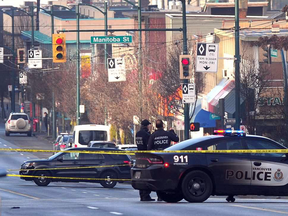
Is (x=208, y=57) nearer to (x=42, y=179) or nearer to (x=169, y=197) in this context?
(x=42, y=179)

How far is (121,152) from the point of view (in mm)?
29266

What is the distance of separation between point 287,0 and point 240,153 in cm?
6069

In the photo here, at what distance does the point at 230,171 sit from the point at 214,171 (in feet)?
1.05

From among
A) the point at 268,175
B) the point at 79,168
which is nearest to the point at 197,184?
the point at 268,175

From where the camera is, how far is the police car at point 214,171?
53.3 feet

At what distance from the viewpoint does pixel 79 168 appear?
29.9m

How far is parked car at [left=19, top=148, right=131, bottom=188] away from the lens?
29422 millimetres

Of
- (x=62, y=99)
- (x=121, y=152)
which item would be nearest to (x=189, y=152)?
(x=121, y=152)

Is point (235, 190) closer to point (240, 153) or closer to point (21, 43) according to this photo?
point (240, 153)

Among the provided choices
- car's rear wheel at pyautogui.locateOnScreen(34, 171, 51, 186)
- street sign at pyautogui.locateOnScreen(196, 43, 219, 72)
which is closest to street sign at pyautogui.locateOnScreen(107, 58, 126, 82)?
street sign at pyautogui.locateOnScreen(196, 43, 219, 72)

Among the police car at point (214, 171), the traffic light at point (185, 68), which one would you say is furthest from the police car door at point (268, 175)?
the traffic light at point (185, 68)

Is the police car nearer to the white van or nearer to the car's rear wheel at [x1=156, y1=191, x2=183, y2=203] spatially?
the car's rear wheel at [x1=156, y1=191, x2=183, y2=203]

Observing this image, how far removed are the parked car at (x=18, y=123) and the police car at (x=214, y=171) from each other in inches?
1995

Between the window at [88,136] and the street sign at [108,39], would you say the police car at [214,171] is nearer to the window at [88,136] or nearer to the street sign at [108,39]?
the street sign at [108,39]
